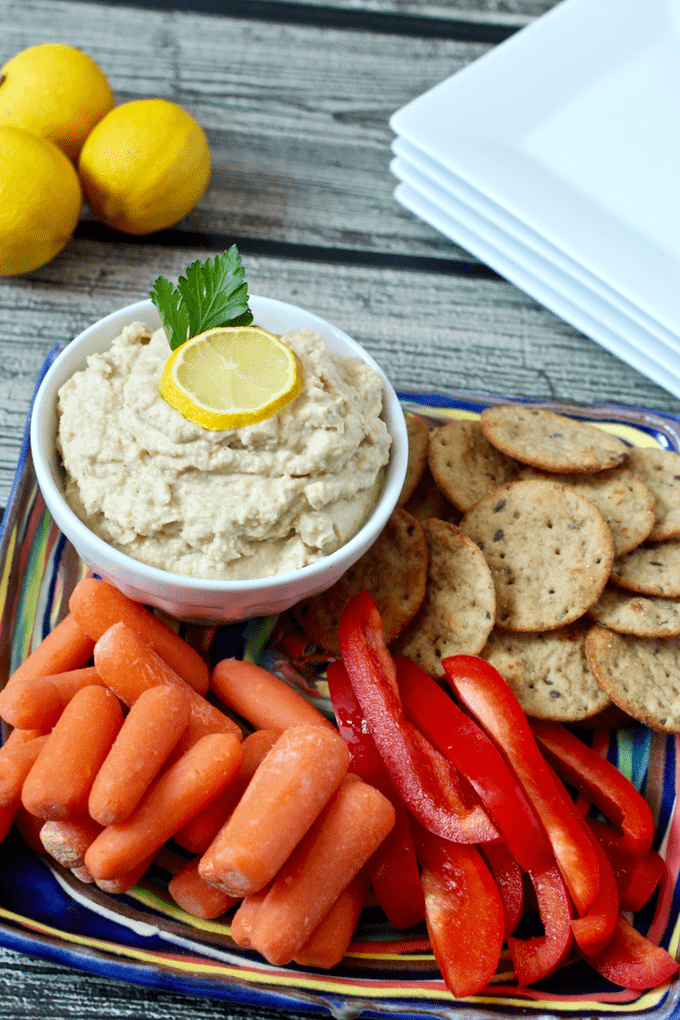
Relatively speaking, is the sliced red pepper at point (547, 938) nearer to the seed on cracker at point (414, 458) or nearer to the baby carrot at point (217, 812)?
the baby carrot at point (217, 812)

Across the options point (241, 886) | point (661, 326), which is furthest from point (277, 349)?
point (661, 326)

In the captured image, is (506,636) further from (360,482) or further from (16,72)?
(16,72)

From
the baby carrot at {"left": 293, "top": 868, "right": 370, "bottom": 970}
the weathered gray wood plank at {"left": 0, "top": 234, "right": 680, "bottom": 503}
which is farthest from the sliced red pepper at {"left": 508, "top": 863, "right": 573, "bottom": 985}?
the weathered gray wood plank at {"left": 0, "top": 234, "right": 680, "bottom": 503}

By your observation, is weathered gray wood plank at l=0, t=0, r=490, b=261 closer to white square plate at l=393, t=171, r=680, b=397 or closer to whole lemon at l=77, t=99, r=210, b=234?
white square plate at l=393, t=171, r=680, b=397

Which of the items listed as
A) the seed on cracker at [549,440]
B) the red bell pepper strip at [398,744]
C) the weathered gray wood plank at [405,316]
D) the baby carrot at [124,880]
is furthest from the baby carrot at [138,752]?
the weathered gray wood plank at [405,316]

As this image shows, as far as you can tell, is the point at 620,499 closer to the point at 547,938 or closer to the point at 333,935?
the point at 547,938

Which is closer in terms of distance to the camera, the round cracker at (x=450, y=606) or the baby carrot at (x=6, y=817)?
the baby carrot at (x=6, y=817)
